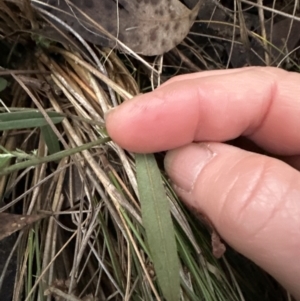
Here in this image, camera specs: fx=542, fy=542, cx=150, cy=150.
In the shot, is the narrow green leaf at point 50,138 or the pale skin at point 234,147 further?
the narrow green leaf at point 50,138

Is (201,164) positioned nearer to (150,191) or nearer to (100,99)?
(150,191)

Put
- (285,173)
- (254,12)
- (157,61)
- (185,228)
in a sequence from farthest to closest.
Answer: (254,12), (157,61), (185,228), (285,173)

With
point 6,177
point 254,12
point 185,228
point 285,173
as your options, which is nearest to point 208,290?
point 185,228

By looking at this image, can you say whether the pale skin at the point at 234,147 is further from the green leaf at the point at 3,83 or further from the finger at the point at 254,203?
the green leaf at the point at 3,83

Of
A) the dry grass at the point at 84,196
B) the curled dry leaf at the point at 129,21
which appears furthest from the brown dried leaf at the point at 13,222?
the curled dry leaf at the point at 129,21

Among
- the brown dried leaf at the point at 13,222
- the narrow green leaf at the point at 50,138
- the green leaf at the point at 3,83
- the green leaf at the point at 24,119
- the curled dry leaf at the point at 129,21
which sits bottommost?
the brown dried leaf at the point at 13,222

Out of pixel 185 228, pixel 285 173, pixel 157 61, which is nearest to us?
pixel 285 173

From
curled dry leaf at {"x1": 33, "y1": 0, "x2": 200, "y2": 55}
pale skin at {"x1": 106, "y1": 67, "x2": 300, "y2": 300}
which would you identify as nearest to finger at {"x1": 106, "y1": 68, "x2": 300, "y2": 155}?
pale skin at {"x1": 106, "y1": 67, "x2": 300, "y2": 300}
